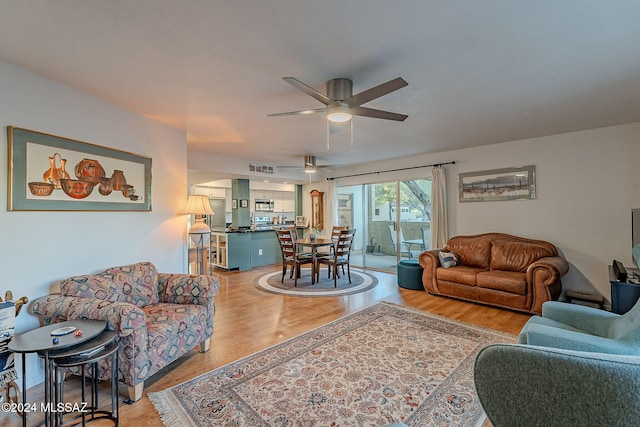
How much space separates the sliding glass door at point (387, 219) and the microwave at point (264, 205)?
2293 millimetres

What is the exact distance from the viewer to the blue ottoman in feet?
15.5

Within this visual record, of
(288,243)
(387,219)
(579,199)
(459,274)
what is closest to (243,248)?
(288,243)

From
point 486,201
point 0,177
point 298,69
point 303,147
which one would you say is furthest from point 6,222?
point 486,201

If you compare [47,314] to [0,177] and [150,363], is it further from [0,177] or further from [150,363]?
[0,177]

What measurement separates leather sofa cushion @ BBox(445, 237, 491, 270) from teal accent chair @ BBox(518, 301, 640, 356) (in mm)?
2327

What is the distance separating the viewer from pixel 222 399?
1.93m

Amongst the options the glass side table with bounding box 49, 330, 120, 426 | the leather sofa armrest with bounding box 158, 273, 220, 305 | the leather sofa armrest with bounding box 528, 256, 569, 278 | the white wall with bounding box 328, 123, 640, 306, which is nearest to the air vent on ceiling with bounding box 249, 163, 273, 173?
the leather sofa armrest with bounding box 158, 273, 220, 305

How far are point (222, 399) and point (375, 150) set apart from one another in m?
4.34

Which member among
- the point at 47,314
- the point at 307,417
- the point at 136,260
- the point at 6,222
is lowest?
the point at 307,417

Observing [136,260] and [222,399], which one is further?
[136,260]

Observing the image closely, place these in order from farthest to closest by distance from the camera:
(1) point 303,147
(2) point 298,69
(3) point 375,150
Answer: (3) point 375,150 < (1) point 303,147 < (2) point 298,69

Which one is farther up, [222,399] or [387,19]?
[387,19]

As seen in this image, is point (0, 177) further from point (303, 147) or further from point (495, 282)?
point (495, 282)

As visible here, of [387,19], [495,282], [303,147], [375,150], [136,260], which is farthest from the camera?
[375,150]
